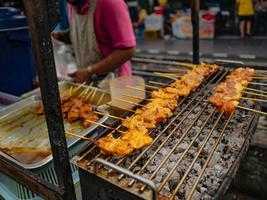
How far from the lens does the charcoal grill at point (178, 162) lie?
1.75m

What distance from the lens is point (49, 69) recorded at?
1.53m

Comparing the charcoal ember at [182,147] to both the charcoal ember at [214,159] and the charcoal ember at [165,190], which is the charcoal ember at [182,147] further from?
the charcoal ember at [165,190]

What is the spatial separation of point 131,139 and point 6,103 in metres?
2.06

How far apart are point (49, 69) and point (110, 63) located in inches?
85.1

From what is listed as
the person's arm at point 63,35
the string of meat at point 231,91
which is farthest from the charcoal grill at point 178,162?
the person's arm at point 63,35

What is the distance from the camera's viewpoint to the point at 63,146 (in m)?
1.74

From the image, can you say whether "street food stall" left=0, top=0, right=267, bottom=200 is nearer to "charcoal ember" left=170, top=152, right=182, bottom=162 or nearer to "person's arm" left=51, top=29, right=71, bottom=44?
"charcoal ember" left=170, top=152, right=182, bottom=162

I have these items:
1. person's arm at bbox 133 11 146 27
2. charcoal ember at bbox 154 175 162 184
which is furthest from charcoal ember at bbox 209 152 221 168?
person's arm at bbox 133 11 146 27

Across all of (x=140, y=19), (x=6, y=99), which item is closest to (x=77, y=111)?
(x=6, y=99)

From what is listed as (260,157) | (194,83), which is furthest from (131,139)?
(260,157)

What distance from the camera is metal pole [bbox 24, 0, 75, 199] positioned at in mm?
1408

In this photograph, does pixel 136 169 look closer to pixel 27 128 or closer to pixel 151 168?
pixel 151 168

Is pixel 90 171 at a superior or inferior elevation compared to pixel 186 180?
superior

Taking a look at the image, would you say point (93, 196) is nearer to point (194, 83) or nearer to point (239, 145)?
point (239, 145)
